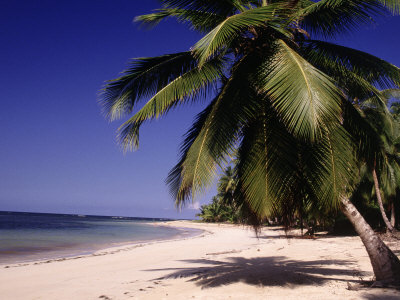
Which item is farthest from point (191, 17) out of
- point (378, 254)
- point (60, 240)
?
point (60, 240)

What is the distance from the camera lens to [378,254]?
4773mm

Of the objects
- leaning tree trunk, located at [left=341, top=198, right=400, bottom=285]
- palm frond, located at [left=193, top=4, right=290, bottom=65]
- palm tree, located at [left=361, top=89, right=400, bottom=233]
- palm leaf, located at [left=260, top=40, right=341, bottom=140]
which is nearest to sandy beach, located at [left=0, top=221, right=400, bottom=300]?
leaning tree trunk, located at [left=341, top=198, right=400, bottom=285]

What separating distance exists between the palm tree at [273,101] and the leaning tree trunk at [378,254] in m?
0.01

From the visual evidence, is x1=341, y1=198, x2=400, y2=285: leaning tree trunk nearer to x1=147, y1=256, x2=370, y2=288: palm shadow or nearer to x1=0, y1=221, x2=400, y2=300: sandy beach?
x1=0, y1=221, x2=400, y2=300: sandy beach

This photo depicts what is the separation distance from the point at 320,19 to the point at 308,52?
2.06 feet

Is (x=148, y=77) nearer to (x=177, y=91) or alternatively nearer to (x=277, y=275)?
(x=177, y=91)

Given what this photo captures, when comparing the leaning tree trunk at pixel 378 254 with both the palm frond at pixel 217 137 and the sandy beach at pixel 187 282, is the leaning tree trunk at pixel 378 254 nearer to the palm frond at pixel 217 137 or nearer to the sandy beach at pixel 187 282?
the sandy beach at pixel 187 282

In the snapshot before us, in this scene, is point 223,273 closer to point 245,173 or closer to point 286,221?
point 286,221

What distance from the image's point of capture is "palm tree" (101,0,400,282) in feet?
12.5

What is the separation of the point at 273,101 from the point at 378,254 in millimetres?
2974

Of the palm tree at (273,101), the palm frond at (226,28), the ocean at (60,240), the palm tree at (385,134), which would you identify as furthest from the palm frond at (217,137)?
the ocean at (60,240)

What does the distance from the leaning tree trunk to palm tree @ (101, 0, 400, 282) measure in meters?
0.01

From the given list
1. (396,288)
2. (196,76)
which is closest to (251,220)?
(396,288)

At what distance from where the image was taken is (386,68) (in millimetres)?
4898
